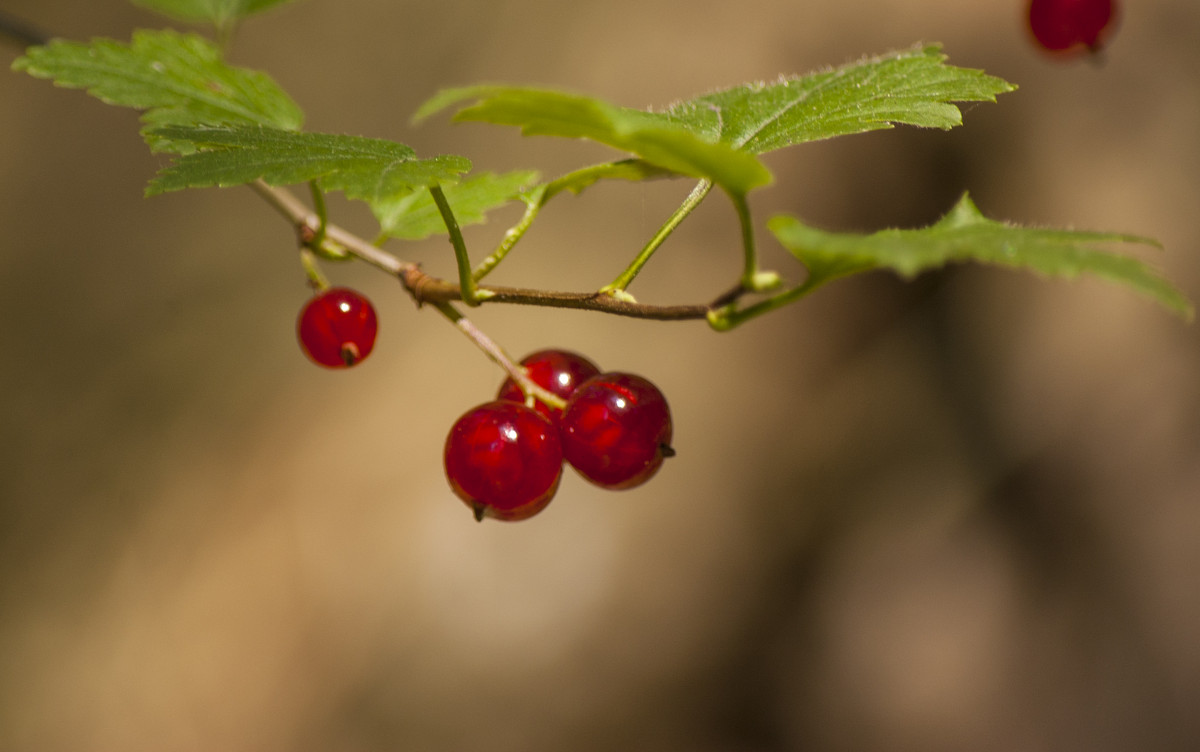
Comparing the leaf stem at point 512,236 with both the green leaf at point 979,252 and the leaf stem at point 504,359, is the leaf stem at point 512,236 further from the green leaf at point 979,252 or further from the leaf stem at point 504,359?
the green leaf at point 979,252

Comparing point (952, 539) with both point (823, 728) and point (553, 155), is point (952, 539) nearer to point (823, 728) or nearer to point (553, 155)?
point (823, 728)

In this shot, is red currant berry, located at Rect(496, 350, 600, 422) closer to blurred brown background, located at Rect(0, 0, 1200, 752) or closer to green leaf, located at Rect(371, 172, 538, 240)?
green leaf, located at Rect(371, 172, 538, 240)

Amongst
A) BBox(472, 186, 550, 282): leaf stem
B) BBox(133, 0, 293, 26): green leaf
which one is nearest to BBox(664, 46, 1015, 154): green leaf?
BBox(472, 186, 550, 282): leaf stem

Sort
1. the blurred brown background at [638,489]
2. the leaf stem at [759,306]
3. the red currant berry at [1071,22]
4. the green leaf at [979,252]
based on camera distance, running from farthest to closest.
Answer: the blurred brown background at [638,489], the red currant berry at [1071,22], the leaf stem at [759,306], the green leaf at [979,252]

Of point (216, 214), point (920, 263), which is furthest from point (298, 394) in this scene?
point (920, 263)

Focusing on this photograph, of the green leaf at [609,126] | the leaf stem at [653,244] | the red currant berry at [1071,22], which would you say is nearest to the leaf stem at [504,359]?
the leaf stem at [653,244]

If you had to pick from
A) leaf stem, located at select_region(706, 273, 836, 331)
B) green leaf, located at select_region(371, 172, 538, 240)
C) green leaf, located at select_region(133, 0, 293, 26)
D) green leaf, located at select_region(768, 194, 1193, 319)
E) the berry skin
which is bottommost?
green leaf, located at select_region(768, 194, 1193, 319)
